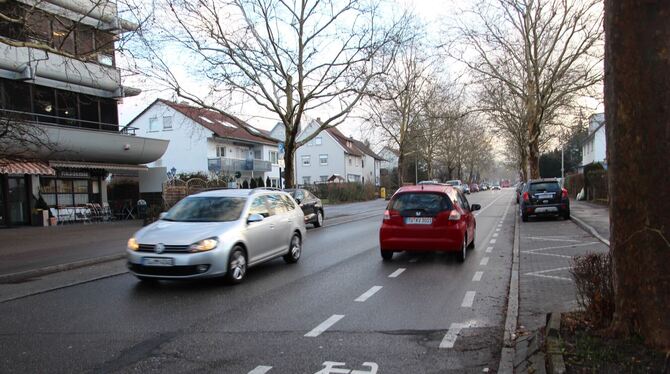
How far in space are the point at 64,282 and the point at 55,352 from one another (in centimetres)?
467

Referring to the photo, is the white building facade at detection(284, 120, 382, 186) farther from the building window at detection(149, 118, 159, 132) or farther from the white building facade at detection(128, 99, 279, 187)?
the building window at detection(149, 118, 159, 132)

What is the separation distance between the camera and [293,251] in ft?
34.9

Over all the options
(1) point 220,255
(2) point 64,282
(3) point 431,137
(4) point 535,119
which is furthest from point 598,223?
(3) point 431,137

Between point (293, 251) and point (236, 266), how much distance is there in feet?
7.78

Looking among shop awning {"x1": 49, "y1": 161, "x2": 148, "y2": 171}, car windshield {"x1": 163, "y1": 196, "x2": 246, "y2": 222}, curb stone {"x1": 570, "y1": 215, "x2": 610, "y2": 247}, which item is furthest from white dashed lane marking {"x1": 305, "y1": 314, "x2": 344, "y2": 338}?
shop awning {"x1": 49, "y1": 161, "x2": 148, "y2": 171}

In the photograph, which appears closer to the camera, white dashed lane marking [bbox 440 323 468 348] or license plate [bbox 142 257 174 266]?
white dashed lane marking [bbox 440 323 468 348]

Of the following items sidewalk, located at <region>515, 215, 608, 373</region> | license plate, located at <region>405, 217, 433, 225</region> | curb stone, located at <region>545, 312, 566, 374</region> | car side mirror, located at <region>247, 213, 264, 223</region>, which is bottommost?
sidewalk, located at <region>515, 215, 608, 373</region>

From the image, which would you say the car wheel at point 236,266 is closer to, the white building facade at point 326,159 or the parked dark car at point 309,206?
the parked dark car at point 309,206

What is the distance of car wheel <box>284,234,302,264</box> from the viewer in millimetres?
10508

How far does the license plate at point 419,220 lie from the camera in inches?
398

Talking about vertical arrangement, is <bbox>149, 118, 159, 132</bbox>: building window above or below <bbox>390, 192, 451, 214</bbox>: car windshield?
above

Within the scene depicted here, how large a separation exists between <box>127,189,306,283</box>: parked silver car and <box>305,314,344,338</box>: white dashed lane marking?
2506 mm

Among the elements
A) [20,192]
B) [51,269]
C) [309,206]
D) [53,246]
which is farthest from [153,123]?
[51,269]

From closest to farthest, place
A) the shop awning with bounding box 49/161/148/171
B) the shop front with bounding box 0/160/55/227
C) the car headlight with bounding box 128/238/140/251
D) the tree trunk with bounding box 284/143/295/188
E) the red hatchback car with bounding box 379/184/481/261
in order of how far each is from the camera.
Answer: the car headlight with bounding box 128/238/140/251 < the red hatchback car with bounding box 379/184/481/261 < the shop front with bounding box 0/160/55/227 < the shop awning with bounding box 49/161/148/171 < the tree trunk with bounding box 284/143/295/188
